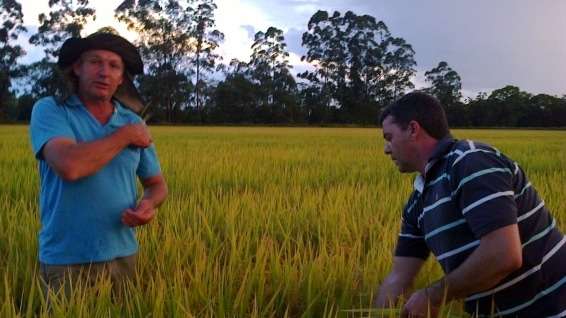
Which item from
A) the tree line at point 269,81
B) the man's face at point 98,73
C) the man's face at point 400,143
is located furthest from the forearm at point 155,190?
the tree line at point 269,81

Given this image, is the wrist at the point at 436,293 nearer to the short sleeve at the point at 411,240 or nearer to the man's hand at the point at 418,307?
the man's hand at the point at 418,307

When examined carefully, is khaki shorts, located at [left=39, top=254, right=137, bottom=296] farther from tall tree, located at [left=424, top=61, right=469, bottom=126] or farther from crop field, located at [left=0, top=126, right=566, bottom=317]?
tall tree, located at [left=424, top=61, right=469, bottom=126]

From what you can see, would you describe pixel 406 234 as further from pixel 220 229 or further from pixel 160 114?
pixel 160 114

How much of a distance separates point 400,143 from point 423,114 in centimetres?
11

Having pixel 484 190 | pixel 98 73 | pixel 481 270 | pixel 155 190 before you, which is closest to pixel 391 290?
pixel 481 270

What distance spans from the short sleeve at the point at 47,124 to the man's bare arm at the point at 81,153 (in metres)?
0.03

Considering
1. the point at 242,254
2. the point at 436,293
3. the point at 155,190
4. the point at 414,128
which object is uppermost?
the point at 414,128

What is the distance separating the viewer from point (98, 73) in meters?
1.97

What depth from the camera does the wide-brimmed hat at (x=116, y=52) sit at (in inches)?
77.7

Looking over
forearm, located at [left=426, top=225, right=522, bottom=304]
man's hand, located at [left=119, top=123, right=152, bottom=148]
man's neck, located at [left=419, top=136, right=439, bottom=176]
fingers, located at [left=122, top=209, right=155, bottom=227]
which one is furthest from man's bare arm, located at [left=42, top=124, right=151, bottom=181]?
forearm, located at [left=426, top=225, right=522, bottom=304]

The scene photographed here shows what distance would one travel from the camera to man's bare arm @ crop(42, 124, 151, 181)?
179 cm

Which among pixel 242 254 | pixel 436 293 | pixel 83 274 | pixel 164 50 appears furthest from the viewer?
pixel 164 50

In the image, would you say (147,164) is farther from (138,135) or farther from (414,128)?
(414,128)

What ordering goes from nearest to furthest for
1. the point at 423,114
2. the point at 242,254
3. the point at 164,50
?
the point at 423,114, the point at 242,254, the point at 164,50
